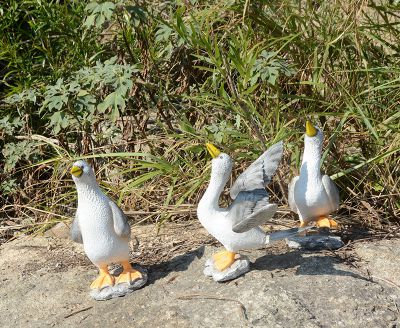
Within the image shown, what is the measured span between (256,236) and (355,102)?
90 centimetres

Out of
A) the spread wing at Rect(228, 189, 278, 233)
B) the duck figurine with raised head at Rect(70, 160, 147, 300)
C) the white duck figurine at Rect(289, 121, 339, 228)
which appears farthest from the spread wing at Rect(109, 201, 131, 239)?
the white duck figurine at Rect(289, 121, 339, 228)

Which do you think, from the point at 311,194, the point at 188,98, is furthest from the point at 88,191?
the point at 188,98

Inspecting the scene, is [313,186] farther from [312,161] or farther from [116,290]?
[116,290]

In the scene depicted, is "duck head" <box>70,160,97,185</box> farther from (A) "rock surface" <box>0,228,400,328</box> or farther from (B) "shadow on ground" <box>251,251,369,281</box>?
(B) "shadow on ground" <box>251,251,369,281</box>

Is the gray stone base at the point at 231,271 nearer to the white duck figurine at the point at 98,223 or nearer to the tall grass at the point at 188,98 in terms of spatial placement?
the white duck figurine at the point at 98,223

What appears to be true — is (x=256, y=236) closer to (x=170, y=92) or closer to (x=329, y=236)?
(x=329, y=236)

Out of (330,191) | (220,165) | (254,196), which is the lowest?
(330,191)

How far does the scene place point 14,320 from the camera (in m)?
2.44

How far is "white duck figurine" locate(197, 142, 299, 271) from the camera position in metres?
2.25

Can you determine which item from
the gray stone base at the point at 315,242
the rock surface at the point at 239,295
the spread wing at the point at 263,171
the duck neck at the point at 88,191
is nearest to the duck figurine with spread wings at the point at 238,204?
the spread wing at the point at 263,171

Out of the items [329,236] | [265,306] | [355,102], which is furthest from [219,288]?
[355,102]

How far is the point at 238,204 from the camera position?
2268mm

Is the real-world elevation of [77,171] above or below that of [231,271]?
above

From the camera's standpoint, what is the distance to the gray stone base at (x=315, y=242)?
2533 mm
